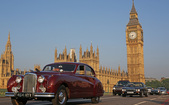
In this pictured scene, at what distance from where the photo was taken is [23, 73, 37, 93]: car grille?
705 centimetres

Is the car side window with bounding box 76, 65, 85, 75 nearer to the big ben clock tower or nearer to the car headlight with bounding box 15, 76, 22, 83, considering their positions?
the car headlight with bounding box 15, 76, 22, 83

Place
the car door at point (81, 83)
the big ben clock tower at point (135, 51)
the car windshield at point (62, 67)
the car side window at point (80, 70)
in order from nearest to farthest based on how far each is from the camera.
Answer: the car door at point (81, 83), the car windshield at point (62, 67), the car side window at point (80, 70), the big ben clock tower at point (135, 51)

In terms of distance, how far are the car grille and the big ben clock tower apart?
3828 inches

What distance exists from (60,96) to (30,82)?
1022mm

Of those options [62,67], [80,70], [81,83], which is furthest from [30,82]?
[80,70]

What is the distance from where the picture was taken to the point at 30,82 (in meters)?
7.16

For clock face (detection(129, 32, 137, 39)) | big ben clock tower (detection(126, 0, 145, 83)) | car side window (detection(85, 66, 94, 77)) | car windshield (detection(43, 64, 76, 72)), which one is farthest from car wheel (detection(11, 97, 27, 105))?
clock face (detection(129, 32, 137, 39))

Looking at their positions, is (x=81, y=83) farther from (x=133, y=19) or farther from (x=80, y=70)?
(x=133, y=19)

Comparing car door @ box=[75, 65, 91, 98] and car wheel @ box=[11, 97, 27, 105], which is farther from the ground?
car door @ box=[75, 65, 91, 98]

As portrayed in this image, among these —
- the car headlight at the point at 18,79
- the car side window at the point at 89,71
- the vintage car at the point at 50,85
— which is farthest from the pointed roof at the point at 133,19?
the car headlight at the point at 18,79

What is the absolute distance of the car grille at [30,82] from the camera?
7.05m

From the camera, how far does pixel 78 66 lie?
29.1 feet

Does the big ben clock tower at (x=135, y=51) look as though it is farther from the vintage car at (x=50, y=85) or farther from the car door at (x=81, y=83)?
the vintage car at (x=50, y=85)

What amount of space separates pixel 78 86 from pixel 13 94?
2.25 metres
